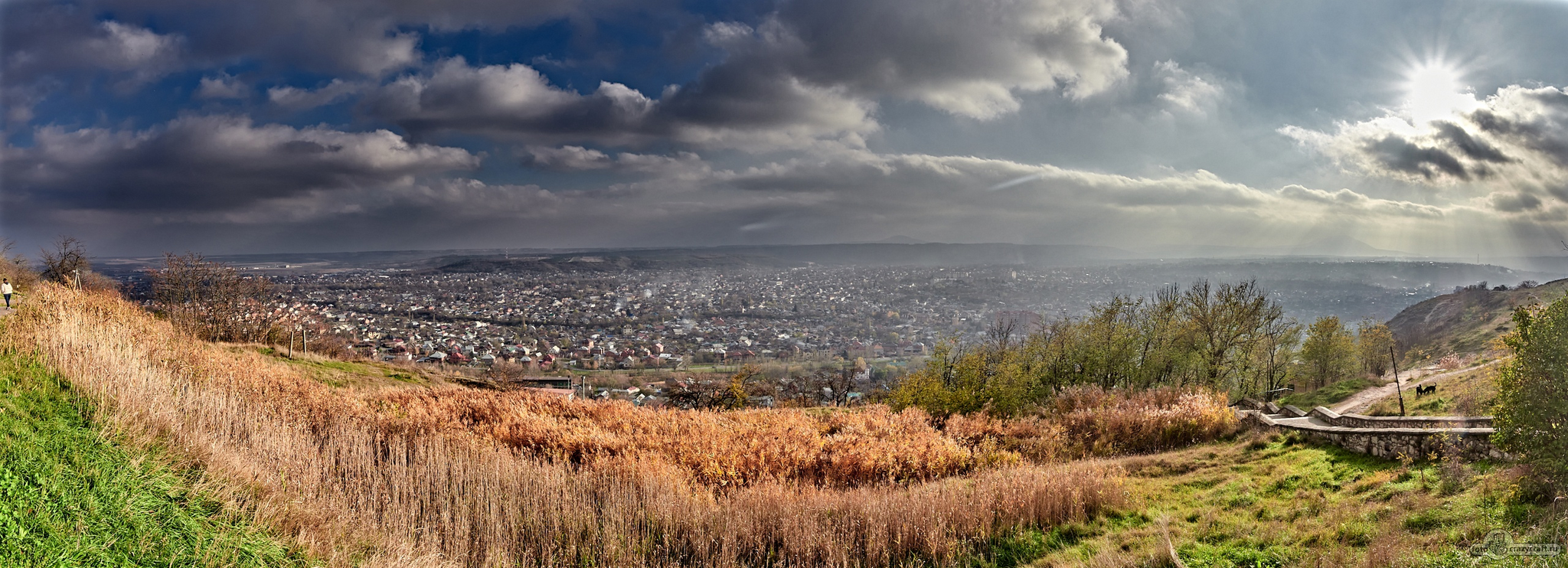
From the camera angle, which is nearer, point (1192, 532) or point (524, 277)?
point (1192, 532)

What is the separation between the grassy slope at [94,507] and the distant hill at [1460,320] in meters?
62.2

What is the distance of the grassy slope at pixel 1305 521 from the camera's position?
6680mm

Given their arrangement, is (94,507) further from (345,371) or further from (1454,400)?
(1454,400)

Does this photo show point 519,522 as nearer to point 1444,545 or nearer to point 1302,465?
point 1444,545

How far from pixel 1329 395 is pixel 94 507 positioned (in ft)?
117

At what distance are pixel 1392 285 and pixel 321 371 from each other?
666 feet

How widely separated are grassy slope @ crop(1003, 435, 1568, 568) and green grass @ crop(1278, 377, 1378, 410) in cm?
1755

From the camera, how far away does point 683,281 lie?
477 ft

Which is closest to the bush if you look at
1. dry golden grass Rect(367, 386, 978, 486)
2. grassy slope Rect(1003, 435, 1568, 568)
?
grassy slope Rect(1003, 435, 1568, 568)

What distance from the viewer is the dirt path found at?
868 inches

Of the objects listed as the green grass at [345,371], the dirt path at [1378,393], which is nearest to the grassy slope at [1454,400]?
the dirt path at [1378,393]

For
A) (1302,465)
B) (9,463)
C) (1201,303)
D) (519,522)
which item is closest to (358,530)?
(519,522)

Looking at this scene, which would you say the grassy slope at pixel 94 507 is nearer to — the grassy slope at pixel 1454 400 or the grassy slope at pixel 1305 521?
the grassy slope at pixel 1305 521

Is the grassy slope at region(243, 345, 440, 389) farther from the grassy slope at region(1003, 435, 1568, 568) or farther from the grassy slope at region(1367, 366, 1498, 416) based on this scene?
the grassy slope at region(1367, 366, 1498, 416)
